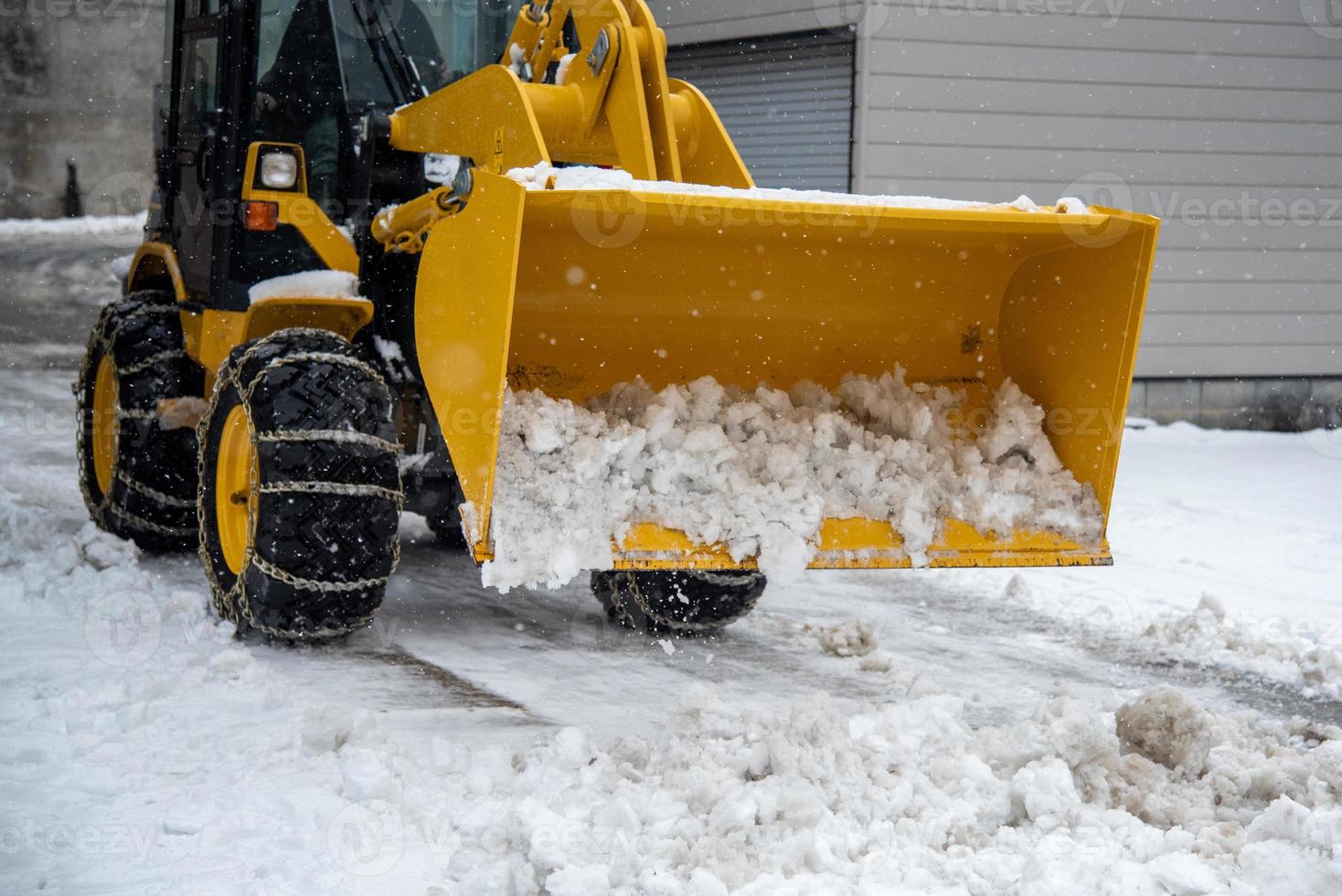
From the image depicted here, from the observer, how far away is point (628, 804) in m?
2.70

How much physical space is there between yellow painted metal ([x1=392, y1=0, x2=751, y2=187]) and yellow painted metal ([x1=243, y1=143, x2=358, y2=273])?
0.50 m

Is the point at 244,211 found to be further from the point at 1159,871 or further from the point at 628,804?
the point at 1159,871

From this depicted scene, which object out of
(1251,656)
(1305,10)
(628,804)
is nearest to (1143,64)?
(1305,10)

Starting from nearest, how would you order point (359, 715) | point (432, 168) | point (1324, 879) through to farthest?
point (1324, 879) → point (359, 715) → point (432, 168)

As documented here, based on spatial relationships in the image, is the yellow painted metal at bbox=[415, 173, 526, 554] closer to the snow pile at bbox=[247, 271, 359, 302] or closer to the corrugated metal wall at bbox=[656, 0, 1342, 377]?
the snow pile at bbox=[247, 271, 359, 302]

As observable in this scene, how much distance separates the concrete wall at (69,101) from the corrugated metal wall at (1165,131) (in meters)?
14.5

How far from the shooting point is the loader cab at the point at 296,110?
15.1 ft

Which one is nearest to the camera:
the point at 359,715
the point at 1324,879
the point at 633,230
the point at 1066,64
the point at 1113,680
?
the point at 1324,879

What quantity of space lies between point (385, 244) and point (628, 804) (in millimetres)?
2341

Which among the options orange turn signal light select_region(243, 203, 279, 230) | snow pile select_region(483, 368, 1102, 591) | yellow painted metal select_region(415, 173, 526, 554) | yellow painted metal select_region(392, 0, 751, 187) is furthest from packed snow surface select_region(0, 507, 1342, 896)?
orange turn signal light select_region(243, 203, 279, 230)

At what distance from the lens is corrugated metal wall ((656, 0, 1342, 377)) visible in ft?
30.9

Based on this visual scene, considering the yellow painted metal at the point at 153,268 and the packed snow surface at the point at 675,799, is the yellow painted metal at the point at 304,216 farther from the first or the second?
the packed snow surface at the point at 675,799

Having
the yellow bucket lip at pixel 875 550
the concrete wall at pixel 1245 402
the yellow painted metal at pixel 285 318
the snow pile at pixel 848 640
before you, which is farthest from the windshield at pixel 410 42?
the concrete wall at pixel 1245 402

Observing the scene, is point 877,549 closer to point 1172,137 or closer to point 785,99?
point 785,99
